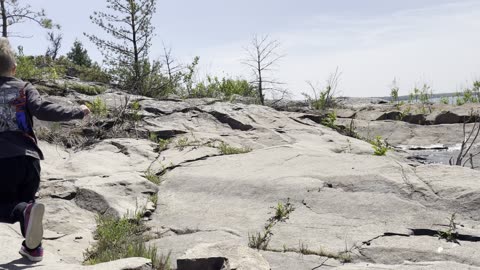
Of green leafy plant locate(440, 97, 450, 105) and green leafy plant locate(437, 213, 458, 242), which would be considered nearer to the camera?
green leafy plant locate(437, 213, 458, 242)

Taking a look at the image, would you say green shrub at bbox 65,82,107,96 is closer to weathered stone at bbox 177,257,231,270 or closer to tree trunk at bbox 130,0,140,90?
tree trunk at bbox 130,0,140,90

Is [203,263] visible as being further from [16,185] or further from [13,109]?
[13,109]

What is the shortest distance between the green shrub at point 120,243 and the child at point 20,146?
1.78ft

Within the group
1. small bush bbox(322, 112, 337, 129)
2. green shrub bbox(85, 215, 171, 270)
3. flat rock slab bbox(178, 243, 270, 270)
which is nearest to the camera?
flat rock slab bbox(178, 243, 270, 270)

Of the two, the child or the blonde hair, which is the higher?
the blonde hair

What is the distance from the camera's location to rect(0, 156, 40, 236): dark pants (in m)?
3.80

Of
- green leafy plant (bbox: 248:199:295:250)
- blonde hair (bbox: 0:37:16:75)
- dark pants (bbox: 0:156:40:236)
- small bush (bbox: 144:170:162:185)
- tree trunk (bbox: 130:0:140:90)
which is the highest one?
tree trunk (bbox: 130:0:140:90)

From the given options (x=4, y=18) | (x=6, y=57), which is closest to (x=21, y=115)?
(x=6, y=57)

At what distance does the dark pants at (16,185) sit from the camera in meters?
3.80

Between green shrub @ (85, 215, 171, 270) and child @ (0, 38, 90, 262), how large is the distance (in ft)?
1.78

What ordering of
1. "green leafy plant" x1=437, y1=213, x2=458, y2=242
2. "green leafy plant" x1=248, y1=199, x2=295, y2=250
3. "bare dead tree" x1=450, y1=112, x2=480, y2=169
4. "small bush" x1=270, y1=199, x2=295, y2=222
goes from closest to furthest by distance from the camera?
"green leafy plant" x1=437, y1=213, x2=458, y2=242
"green leafy plant" x1=248, y1=199, x2=295, y2=250
"small bush" x1=270, y1=199, x2=295, y2=222
"bare dead tree" x1=450, y1=112, x2=480, y2=169

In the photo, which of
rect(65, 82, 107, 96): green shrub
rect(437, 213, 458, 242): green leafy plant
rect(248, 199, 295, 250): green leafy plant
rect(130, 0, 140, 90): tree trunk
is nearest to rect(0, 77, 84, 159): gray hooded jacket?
rect(248, 199, 295, 250): green leafy plant

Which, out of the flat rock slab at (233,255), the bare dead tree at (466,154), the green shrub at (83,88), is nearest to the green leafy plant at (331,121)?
the bare dead tree at (466,154)

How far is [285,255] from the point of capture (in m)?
4.20
